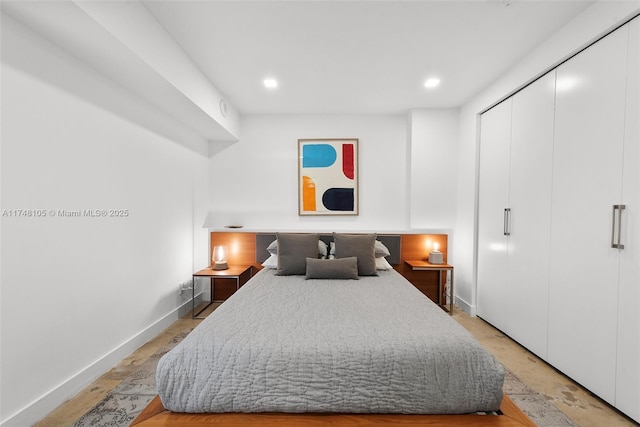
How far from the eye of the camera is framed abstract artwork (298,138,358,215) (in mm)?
3619

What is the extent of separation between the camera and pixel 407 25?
6.21 ft

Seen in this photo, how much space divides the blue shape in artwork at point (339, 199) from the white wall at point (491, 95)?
54.9 inches

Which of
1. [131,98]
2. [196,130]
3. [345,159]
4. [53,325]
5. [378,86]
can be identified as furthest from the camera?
[345,159]

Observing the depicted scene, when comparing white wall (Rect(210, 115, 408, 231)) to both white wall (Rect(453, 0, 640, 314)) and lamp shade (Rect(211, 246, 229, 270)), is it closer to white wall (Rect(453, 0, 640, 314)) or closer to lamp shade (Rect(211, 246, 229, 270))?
lamp shade (Rect(211, 246, 229, 270))

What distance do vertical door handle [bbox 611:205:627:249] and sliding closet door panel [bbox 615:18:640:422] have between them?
0.05ft

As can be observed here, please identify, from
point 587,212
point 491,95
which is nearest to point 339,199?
point 491,95

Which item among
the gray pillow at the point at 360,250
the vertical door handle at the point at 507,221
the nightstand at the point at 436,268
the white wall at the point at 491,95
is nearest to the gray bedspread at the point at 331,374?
the gray pillow at the point at 360,250

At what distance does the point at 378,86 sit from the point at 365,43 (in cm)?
77

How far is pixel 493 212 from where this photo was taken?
2.80 m

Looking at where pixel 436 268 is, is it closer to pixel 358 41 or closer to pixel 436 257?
pixel 436 257

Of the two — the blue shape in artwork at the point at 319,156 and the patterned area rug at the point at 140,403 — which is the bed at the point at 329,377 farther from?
the blue shape in artwork at the point at 319,156

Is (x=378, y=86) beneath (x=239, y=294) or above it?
above

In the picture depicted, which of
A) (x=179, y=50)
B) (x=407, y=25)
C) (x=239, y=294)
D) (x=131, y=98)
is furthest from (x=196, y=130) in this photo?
(x=407, y=25)

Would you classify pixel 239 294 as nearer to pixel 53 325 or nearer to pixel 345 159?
pixel 53 325
